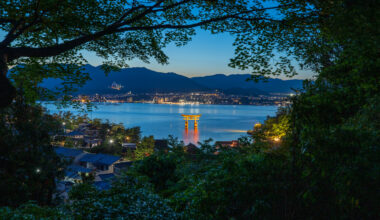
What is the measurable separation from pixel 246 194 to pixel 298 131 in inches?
34.1

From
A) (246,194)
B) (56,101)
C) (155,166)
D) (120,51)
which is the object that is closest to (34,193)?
(56,101)

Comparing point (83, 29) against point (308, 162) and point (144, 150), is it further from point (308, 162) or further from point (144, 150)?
point (144, 150)

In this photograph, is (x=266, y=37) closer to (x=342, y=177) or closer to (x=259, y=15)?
(x=259, y=15)

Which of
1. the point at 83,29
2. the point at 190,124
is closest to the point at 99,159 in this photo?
the point at 83,29

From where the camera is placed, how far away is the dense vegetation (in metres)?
2.09

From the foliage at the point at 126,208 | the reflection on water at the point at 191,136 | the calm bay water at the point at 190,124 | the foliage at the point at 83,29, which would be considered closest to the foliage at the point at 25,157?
the foliage at the point at 83,29

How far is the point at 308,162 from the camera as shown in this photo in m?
2.32

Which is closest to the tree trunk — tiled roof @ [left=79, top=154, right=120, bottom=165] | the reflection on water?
tiled roof @ [left=79, top=154, right=120, bottom=165]

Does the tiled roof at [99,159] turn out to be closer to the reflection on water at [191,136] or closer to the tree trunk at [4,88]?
the tree trunk at [4,88]

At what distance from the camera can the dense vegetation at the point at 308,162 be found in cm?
209

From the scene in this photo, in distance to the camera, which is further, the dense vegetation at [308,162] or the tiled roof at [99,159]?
the tiled roof at [99,159]

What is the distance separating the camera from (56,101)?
5.12 meters

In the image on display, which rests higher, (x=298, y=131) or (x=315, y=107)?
(x=315, y=107)

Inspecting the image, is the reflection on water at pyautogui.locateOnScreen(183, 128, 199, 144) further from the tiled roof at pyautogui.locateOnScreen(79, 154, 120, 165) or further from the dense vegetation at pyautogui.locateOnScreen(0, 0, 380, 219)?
the dense vegetation at pyautogui.locateOnScreen(0, 0, 380, 219)
